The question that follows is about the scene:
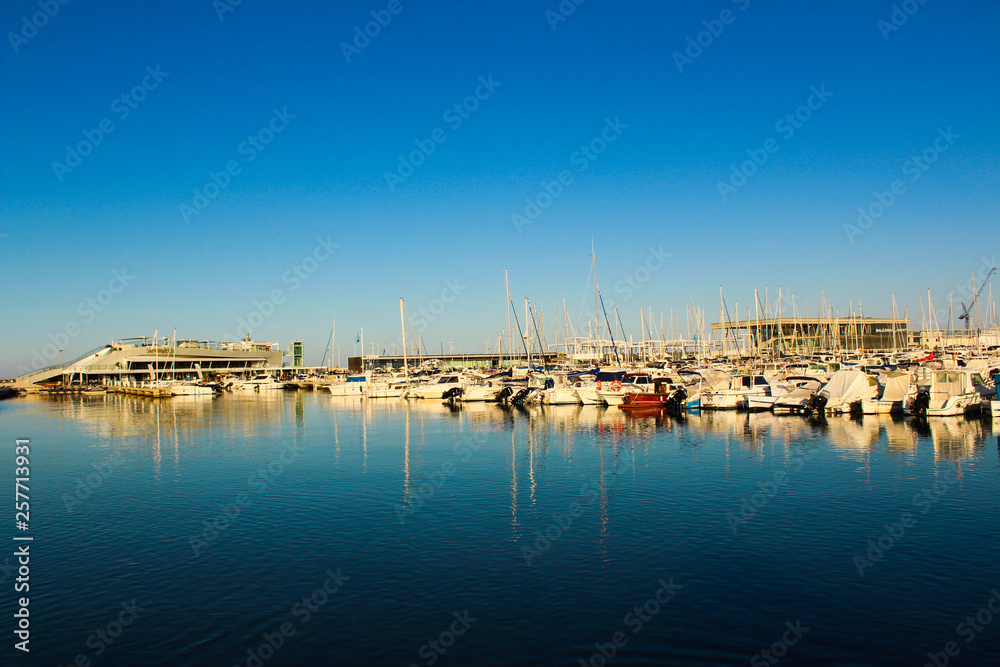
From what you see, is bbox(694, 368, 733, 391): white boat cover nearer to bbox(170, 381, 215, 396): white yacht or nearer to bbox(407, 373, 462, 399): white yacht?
bbox(407, 373, 462, 399): white yacht

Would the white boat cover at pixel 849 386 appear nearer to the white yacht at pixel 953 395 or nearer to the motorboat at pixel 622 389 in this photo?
the white yacht at pixel 953 395

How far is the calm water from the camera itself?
13.7 meters

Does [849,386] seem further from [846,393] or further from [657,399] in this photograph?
[657,399]

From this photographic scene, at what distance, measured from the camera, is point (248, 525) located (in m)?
23.2

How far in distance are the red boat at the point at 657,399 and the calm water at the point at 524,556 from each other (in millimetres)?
24405

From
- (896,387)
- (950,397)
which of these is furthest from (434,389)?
(950,397)

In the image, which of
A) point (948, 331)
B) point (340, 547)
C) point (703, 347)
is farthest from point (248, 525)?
point (948, 331)

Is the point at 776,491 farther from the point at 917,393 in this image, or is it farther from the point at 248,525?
the point at 917,393

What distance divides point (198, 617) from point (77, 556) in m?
7.17

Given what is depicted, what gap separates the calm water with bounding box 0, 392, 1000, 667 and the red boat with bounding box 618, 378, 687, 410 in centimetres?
2440

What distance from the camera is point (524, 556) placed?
19047 millimetres

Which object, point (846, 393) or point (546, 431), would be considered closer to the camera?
point (546, 431)

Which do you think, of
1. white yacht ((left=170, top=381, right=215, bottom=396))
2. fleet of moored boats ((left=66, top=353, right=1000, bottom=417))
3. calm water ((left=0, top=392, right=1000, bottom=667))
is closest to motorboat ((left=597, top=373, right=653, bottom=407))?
fleet of moored boats ((left=66, top=353, right=1000, bottom=417))

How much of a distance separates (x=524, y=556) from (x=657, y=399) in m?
47.9
